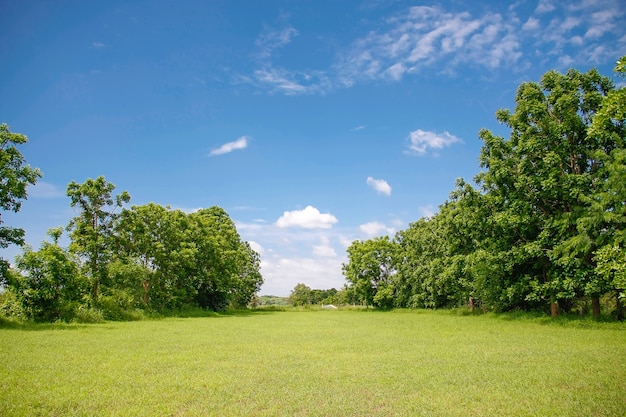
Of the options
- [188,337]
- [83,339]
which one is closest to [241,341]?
[188,337]

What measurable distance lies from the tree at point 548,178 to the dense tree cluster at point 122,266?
93.6 ft

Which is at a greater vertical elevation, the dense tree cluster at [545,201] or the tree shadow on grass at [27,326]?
the dense tree cluster at [545,201]

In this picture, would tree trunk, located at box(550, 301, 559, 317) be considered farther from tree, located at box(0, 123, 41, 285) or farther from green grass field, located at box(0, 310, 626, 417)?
tree, located at box(0, 123, 41, 285)

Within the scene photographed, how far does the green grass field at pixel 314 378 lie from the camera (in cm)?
766

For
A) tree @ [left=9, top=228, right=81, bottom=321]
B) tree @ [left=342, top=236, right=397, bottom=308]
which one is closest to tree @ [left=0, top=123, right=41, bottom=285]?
tree @ [left=9, top=228, right=81, bottom=321]

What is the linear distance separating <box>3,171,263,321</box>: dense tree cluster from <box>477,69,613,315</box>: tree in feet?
93.6

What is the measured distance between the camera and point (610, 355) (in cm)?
1291

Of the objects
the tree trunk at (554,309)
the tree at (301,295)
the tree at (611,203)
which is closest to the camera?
the tree at (611,203)

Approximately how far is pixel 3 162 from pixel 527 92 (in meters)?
31.8

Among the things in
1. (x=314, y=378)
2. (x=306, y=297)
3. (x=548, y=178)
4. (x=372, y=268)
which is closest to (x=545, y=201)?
(x=548, y=178)

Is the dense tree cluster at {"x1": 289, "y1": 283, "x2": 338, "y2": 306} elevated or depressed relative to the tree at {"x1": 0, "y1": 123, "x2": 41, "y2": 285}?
depressed

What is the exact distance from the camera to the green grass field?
25.1 ft

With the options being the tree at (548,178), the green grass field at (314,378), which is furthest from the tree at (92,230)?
the tree at (548,178)

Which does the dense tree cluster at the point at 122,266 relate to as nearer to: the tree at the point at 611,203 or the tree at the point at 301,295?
the tree at the point at 611,203
